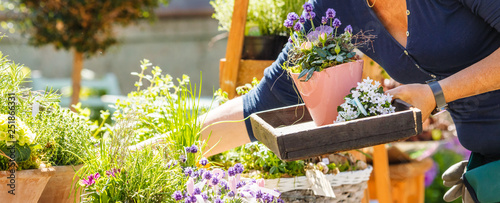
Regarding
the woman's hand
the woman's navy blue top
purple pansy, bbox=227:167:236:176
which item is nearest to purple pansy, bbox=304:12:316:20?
the woman's navy blue top

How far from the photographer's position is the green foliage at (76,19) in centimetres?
447

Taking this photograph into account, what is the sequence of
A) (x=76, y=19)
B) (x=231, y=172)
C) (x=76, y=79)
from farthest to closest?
1. (x=76, y=79)
2. (x=76, y=19)
3. (x=231, y=172)

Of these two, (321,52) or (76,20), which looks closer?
(321,52)

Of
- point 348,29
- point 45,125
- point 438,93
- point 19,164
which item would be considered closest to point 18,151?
point 19,164

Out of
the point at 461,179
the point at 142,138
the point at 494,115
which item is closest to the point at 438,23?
the point at 494,115

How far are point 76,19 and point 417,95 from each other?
4.03 meters

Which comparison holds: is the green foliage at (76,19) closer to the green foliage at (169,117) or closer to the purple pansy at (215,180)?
the green foliage at (169,117)

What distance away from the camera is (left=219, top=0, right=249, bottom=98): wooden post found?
2014 millimetres

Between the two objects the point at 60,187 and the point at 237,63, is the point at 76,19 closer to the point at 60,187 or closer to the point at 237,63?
the point at 237,63

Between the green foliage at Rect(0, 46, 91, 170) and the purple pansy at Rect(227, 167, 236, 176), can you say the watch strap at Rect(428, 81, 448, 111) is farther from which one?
the green foliage at Rect(0, 46, 91, 170)

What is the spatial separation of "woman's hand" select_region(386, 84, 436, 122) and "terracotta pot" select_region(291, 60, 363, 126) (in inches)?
3.8

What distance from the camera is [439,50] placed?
1.27 meters

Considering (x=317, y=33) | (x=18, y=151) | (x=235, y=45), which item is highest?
(x=235, y=45)

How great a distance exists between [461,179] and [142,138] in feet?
3.12
